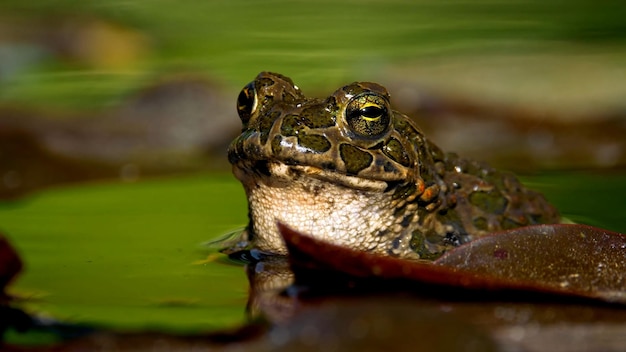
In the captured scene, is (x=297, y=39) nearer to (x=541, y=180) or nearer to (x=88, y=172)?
(x=88, y=172)

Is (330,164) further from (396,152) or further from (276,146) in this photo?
(396,152)

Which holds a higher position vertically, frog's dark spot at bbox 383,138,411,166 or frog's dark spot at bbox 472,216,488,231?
frog's dark spot at bbox 383,138,411,166

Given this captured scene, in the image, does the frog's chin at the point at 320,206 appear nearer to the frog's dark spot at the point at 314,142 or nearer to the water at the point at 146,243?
the frog's dark spot at the point at 314,142

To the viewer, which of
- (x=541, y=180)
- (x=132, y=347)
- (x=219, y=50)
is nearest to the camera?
(x=132, y=347)

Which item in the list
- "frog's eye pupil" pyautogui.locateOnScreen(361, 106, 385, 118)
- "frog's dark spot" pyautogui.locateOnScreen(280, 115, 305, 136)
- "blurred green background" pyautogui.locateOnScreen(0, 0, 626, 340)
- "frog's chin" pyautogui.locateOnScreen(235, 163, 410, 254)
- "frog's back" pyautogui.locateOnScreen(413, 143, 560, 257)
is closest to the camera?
"blurred green background" pyautogui.locateOnScreen(0, 0, 626, 340)

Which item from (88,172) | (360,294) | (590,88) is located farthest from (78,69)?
(360,294)

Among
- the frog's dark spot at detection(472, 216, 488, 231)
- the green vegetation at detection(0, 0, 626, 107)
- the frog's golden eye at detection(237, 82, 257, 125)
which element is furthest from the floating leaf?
the green vegetation at detection(0, 0, 626, 107)

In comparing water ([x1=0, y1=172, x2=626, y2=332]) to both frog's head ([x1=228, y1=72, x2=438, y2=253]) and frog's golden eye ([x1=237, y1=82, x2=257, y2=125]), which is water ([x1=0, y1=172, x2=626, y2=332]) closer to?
frog's head ([x1=228, y1=72, x2=438, y2=253])

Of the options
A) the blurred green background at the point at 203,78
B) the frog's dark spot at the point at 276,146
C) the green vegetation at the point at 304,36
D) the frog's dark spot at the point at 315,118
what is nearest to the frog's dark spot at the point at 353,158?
the frog's dark spot at the point at 315,118
